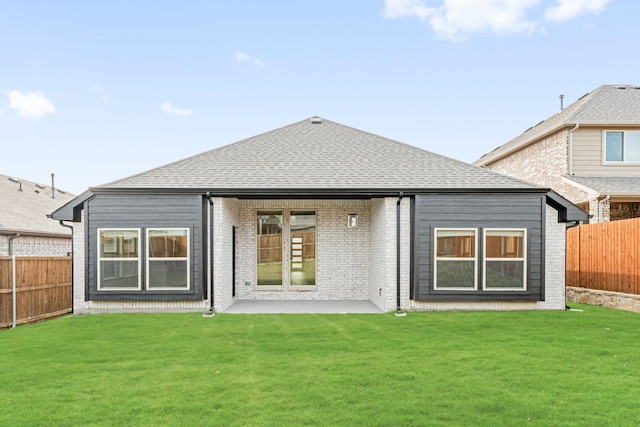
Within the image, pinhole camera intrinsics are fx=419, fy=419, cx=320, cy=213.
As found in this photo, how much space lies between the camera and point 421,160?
11.6 m

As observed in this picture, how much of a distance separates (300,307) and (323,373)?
555 centimetres

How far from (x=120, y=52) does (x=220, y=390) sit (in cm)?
1923

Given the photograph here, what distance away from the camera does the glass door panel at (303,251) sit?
39.7 ft

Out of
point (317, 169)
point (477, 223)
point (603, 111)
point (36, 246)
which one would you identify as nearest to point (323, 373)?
point (477, 223)

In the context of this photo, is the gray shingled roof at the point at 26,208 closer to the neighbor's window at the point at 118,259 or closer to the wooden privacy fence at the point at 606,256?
the neighbor's window at the point at 118,259

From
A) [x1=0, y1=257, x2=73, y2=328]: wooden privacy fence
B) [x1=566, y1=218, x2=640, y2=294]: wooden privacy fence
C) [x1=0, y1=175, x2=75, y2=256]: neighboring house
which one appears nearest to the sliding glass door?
[x1=0, y1=257, x2=73, y2=328]: wooden privacy fence

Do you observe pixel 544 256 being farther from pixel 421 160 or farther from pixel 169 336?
pixel 169 336

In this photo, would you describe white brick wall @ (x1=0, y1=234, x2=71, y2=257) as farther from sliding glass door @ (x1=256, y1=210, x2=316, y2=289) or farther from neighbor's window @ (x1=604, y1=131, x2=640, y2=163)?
neighbor's window @ (x1=604, y1=131, x2=640, y2=163)

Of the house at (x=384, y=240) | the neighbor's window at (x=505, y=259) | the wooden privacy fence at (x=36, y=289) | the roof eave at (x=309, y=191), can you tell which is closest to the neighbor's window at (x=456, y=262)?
the house at (x=384, y=240)

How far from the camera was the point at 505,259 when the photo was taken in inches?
391

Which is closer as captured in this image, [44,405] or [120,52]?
[44,405]

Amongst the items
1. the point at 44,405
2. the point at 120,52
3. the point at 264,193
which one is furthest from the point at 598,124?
the point at 120,52

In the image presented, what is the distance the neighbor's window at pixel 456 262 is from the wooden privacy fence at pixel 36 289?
908 centimetres

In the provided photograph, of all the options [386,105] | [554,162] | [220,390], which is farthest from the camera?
[386,105]
